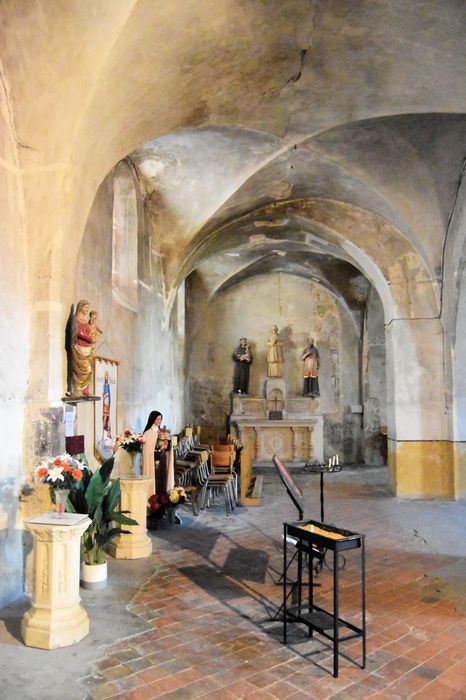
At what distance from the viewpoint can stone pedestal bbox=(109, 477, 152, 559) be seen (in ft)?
20.5

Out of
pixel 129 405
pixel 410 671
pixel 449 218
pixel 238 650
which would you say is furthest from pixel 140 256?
pixel 410 671

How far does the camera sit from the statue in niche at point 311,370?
17.5m

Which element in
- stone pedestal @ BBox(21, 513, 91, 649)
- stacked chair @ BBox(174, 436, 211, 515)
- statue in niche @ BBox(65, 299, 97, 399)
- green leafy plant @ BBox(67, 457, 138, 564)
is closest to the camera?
stone pedestal @ BBox(21, 513, 91, 649)

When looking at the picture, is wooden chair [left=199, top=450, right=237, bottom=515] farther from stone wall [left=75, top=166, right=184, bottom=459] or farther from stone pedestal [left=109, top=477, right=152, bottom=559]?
stone pedestal [left=109, top=477, right=152, bottom=559]

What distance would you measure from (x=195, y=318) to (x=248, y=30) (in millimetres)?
11646

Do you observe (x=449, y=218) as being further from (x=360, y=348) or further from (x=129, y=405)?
(x=360, y=348)

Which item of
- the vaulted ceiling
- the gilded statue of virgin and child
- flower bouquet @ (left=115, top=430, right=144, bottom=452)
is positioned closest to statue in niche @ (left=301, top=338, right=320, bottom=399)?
the vaulted ceiling

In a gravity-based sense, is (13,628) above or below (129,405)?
below

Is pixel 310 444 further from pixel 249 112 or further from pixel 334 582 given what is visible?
pixel 334 582

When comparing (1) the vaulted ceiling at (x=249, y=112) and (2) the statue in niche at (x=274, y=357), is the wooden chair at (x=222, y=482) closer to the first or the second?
(1) the vaulted ceiling at (x=249, y=112)

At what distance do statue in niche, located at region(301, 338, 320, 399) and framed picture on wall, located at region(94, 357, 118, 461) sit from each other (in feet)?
34.1

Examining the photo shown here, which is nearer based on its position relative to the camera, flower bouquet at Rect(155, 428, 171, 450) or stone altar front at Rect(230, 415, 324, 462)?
flower bouquet at Rect(155, 428, 171, 450)

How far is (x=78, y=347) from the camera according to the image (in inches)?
215

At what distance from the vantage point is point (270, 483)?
42.1 ft
